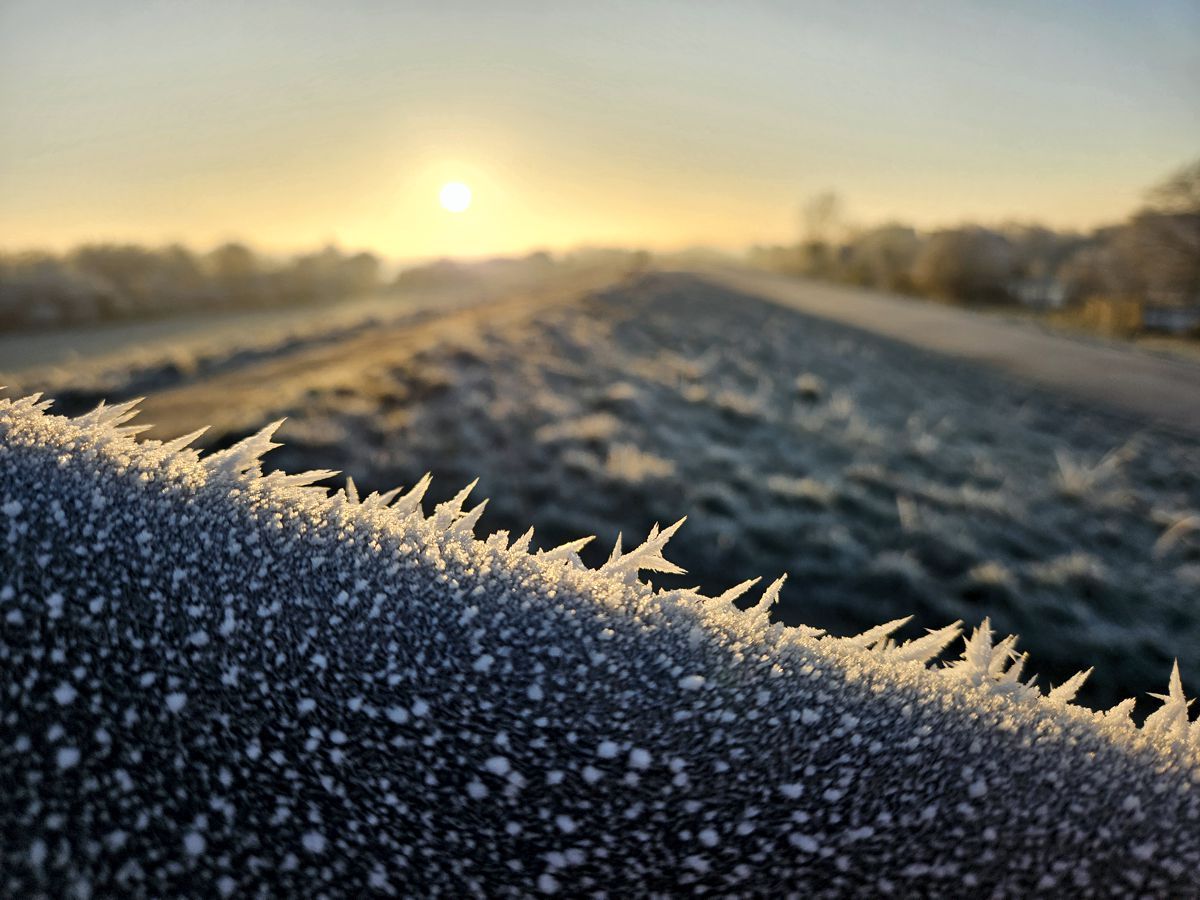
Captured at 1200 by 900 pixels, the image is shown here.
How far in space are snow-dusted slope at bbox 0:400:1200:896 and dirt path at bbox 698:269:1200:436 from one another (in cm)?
1037

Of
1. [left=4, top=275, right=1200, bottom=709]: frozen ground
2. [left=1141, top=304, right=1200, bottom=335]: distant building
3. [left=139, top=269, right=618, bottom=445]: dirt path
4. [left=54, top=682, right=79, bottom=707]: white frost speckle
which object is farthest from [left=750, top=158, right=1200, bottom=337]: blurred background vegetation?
[left=54, top=682, right=79, bottom=707]: white frost speckle

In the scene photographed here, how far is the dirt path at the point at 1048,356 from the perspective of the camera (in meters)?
10.7

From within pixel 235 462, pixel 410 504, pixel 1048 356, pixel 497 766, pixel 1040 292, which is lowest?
pixel 1048 356

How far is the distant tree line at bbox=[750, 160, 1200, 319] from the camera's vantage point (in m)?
15.3

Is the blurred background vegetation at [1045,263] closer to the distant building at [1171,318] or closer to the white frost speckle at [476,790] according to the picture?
the distant building at [1171,318]

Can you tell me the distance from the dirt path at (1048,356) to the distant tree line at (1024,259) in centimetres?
182

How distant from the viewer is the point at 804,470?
7.77m

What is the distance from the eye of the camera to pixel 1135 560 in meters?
6.37

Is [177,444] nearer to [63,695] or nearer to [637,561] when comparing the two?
[63,695]

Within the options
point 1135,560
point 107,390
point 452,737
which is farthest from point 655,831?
point 107,390

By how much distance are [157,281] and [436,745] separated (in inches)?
737

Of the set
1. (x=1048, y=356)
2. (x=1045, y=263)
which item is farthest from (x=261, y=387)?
(x=1045, y=263)

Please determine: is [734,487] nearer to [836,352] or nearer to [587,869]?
[587,869]

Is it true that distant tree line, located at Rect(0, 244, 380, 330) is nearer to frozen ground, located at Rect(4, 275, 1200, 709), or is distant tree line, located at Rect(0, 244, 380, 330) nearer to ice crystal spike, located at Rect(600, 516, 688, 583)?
frozen ground, located at Rect(4, 275, 1200, 709)
